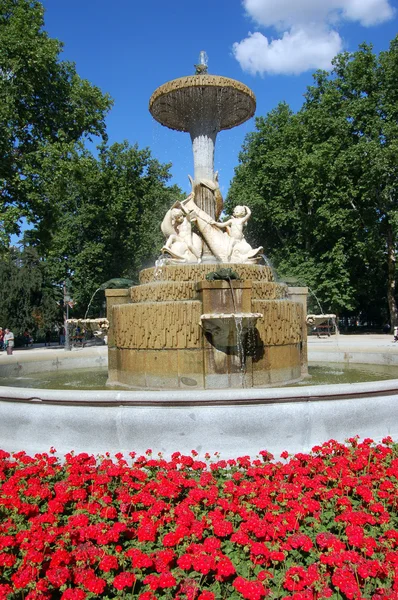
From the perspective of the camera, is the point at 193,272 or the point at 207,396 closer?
the point at 207,396

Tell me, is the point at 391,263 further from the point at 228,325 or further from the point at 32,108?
the point at 228,325

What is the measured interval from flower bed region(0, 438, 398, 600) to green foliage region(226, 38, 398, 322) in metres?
26.9

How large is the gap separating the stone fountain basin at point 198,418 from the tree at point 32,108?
653 inches

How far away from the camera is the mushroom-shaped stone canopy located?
11344mm

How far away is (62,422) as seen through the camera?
5250 millimetres

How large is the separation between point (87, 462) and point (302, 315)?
5.40m

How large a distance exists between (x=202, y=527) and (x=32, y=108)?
23767mm

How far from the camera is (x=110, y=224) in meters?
35.9

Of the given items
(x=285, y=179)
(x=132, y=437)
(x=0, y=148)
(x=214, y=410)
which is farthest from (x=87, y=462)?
(x=285, y=179)

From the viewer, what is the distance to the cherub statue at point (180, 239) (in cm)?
1032

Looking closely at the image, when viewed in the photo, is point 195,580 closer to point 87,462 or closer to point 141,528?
Answer: point 141,528

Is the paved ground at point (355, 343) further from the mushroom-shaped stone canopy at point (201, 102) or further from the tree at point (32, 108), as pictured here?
→ the tree at point (32, 108)

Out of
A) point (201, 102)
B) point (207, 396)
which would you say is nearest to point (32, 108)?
point (201, 102)

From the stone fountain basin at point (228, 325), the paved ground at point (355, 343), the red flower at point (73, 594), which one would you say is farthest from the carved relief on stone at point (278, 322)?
the red flower at point (73, 594)
